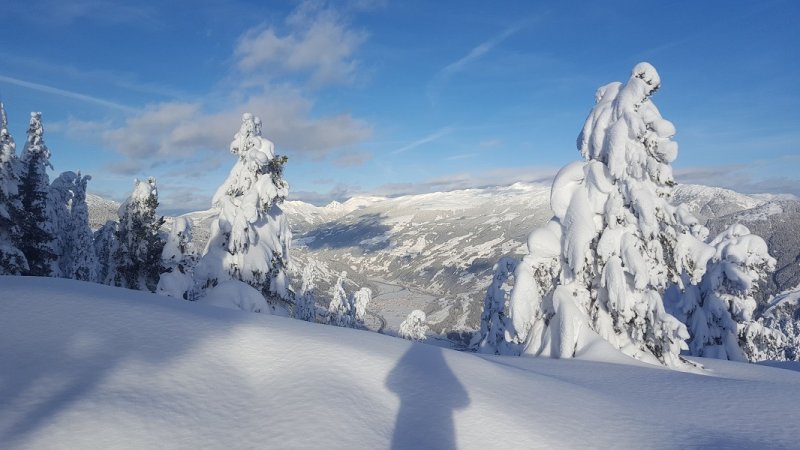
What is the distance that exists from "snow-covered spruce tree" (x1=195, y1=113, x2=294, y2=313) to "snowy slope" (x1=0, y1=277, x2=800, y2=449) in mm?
10645

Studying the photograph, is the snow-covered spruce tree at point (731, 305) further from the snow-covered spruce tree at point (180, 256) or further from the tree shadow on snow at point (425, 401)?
the snow-covered spruce tree at point (180, 256)

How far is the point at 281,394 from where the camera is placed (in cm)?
569

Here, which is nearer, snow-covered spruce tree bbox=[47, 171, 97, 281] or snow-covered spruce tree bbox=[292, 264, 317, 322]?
snow-covered spruce tree bbox=[47, 171, 97, 281]

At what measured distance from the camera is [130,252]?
22000mm

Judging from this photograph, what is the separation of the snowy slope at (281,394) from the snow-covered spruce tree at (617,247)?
5900 mm

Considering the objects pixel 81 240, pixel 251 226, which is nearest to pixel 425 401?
pixel 251 226

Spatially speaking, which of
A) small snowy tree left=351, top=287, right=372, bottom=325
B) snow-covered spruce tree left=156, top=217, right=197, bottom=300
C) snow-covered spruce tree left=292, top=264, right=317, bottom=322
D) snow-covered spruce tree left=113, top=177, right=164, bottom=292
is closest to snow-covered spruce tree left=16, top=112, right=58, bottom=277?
snow-covered spruce tree left=113, top=177, right=164, bottom=292

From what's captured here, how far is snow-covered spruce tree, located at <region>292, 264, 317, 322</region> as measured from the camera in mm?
39250

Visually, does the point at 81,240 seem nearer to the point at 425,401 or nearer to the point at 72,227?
the point at 72,227

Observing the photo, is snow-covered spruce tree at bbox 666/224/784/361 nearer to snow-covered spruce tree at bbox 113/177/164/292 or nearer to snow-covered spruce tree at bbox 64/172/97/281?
snow-covered spruce tree at bbox 113/177/164/292

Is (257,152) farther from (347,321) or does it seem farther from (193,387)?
(347,321)

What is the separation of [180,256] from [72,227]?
15.5 metres

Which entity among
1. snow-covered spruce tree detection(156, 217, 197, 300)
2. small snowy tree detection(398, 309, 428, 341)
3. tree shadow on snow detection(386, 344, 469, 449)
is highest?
snow-covered spruce tree detection(156, 217, 197, 300)

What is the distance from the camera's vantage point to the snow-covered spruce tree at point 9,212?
19.3 metres
